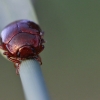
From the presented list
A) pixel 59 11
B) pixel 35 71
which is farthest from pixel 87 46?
pixel 35 71

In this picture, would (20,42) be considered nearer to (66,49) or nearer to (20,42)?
(20,42)

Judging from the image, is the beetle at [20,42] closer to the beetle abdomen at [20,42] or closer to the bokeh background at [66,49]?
the beetle abdomen at [20,42]

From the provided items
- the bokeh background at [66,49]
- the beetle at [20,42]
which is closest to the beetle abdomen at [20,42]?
the beetle at [20,42]

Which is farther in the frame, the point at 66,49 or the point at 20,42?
the point at 66,49

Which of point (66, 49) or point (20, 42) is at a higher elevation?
point (20, 42)

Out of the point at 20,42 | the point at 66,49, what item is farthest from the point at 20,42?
the point at 66,49

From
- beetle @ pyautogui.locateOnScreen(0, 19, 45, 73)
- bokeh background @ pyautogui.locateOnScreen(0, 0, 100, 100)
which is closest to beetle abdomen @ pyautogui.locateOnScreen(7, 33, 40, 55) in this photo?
beetle @ pyautogui.locateOnScreen(0, 19, 45, 73)
